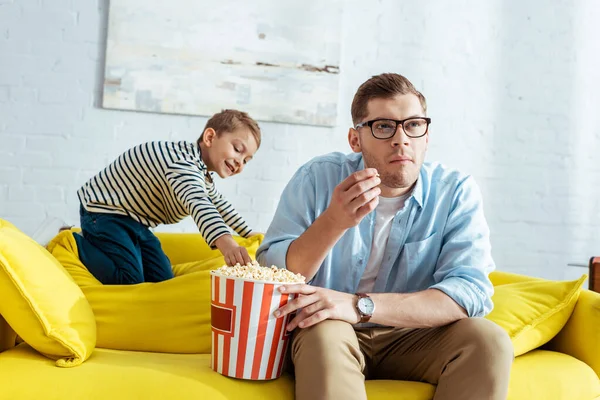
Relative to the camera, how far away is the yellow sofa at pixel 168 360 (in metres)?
1.37

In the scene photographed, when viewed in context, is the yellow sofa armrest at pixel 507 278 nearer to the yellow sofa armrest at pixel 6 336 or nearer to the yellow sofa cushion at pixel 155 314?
the yellow sofa cushion at pixel 155 314

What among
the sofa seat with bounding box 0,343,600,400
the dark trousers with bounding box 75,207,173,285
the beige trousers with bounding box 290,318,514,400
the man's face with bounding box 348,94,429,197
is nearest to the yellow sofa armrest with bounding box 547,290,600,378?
the sofa seat with bounding box 0,343,600,400

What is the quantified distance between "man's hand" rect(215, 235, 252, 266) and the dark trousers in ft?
1.19

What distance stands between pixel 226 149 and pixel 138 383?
110 centimetres

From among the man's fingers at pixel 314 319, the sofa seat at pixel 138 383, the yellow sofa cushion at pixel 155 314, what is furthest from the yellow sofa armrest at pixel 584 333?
the yellow sofa cushion at pixel 155 314

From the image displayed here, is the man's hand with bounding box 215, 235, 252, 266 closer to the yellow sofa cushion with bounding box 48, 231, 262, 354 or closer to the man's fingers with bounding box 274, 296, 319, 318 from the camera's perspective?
the yellow sofa cushion with bounding box 48, 231, 262, 354

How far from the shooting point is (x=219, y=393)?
1363mm

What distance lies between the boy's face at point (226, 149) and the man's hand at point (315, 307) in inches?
39.0

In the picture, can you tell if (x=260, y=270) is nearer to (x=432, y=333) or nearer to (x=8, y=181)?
(x=432, y=333)

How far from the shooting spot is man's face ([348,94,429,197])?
1.66 meters

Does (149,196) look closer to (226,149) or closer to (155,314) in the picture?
(226,149)

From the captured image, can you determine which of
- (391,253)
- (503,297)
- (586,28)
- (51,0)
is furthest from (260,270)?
(586,28)

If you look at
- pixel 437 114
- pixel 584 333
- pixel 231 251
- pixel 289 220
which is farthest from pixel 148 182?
pixel 437 114

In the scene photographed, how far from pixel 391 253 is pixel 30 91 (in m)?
2.02
